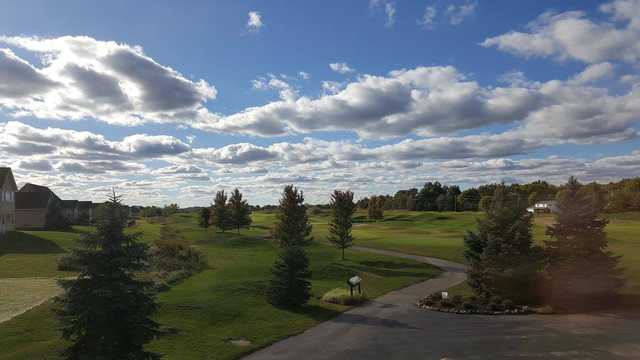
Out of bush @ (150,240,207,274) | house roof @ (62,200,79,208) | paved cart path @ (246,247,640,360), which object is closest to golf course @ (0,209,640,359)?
bush @ (150,240,207,274)

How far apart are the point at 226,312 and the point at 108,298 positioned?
10.4 m

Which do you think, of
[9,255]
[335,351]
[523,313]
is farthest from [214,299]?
[9,255]

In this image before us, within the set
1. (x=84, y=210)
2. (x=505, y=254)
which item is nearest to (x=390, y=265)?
(x=505, y=254)

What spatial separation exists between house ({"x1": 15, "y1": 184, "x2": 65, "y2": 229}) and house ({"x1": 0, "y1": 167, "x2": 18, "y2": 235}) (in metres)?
9.57

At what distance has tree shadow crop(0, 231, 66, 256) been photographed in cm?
4737

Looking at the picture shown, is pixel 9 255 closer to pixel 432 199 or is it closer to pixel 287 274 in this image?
pixel 287 274

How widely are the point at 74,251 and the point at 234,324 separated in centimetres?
939

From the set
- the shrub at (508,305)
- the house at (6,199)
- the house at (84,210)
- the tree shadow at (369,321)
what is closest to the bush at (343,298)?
the tree shadow at (369,321)

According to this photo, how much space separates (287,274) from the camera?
26719 millimetres

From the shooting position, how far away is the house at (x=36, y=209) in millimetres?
71500

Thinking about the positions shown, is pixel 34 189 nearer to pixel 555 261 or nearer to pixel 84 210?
pixel 84 210

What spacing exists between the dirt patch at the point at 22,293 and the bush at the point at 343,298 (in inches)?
535

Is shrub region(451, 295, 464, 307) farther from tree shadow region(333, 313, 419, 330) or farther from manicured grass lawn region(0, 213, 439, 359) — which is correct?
manicured grass lawn region(0, 213, 439, 359)

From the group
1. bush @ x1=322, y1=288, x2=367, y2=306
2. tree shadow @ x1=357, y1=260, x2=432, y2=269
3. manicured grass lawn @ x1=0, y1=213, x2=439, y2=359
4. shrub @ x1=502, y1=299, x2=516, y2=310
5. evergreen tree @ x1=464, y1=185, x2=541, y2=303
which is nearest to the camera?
manicured grass lawn @ x1=0, y1=213, x2=439, y2=359
